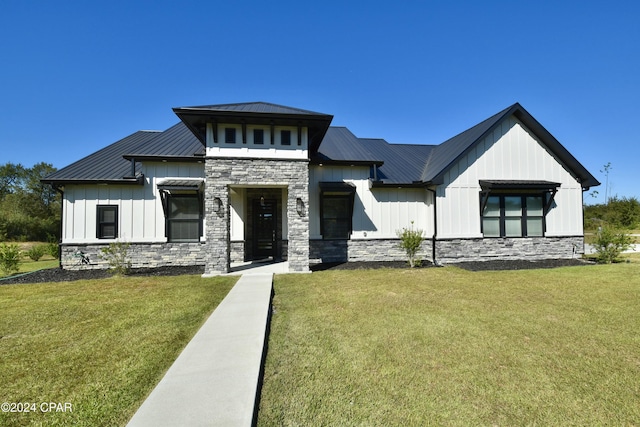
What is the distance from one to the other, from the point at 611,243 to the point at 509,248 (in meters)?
3.96

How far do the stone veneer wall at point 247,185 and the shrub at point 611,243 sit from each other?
13192 millimetres

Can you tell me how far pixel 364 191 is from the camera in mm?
12156

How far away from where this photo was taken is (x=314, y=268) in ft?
34.2

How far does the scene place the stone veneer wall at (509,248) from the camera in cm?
1160

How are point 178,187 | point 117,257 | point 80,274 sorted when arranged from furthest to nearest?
point 178,187
point 117,257
point 80,274

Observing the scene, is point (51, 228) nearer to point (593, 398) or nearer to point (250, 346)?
point (250, 346)

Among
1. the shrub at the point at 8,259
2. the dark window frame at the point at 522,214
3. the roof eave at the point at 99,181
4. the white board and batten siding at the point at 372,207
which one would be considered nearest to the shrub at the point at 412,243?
the white board and batten siding at the point at 372,207

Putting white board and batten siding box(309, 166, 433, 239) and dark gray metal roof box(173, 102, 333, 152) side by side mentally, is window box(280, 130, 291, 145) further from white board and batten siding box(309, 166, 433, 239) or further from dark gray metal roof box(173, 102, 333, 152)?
white board and batten siding box(309, 166, 433, 239)

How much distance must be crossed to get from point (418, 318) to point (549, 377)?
2.05 meters

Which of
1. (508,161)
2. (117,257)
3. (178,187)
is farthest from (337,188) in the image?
(117,257)

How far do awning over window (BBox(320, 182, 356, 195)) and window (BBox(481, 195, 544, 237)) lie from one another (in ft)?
20.9

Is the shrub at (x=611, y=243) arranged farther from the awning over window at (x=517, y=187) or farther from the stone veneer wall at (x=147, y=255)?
the stone veneer wall at (x=147, y=255)

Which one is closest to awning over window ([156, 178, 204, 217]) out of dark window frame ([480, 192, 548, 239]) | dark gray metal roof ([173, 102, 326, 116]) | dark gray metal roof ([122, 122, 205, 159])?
dark gray metal roof ([122, 122, 205, 159])

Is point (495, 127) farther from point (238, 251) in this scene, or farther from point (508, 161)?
point (238, 251)
